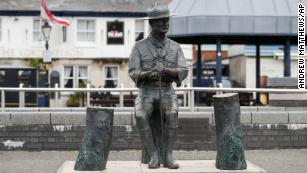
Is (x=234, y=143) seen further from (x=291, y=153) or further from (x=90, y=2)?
(x=90, y=2)

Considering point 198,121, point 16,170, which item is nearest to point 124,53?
point 198,121

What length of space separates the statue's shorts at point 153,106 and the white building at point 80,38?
2845 centimetres

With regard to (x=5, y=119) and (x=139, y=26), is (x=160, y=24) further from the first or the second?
(x=139, y=26)

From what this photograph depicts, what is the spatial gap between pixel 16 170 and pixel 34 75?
Result: 22127 millimetres

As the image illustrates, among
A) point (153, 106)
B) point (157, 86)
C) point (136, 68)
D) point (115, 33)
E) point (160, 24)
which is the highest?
point (115, 33)

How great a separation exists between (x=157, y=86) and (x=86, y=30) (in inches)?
1180

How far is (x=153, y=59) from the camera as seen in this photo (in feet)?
34.3

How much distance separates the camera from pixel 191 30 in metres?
25.0

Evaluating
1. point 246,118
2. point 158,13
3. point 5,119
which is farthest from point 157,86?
point 5,119

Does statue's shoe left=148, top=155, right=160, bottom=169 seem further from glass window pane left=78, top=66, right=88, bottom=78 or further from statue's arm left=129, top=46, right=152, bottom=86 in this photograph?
glass window pane left=78, top=66, right=88, bottom=78

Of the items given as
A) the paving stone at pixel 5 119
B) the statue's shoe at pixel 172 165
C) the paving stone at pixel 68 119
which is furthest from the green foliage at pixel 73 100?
the statue's shoe at pixel 172 165

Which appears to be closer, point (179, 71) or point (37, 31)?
point (179, 71)

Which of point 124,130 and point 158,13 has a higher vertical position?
point 158,13

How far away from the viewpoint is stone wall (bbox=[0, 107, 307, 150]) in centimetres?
1480
